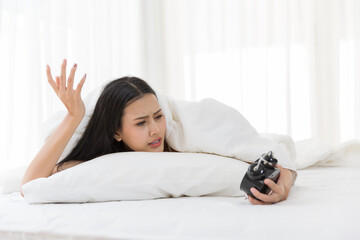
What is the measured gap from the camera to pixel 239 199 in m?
1.26

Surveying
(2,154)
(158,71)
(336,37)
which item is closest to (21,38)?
(2,154)

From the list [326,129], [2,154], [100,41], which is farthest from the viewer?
[326,129]

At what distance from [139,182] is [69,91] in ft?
1.26

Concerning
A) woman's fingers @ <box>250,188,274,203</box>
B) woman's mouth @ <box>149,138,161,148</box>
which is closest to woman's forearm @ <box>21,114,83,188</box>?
woman's mouth @ <box>149,138,161,148</box>

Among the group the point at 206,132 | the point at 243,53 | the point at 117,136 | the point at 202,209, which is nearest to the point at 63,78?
the point at 117,136

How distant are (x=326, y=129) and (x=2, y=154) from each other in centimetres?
238

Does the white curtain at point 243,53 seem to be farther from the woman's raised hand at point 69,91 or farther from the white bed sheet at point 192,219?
the white bed sheet at point 192,219

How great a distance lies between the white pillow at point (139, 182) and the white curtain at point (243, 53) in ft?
5.43

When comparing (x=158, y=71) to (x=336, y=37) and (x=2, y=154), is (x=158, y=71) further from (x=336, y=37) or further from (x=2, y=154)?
(x=2, y=154)

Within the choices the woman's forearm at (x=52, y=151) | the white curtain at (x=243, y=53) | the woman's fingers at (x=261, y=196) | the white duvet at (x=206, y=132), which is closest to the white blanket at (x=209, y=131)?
the white duvet at (x=206, y=132)

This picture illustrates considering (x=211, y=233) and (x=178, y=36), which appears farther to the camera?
(x=178, y=36)

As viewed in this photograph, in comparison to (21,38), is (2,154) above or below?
below

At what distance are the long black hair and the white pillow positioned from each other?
0.26m

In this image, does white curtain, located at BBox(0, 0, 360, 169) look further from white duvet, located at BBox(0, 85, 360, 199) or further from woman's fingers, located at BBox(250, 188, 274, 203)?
woman's fingers, located at BBox(250, 188, 274, 203)
